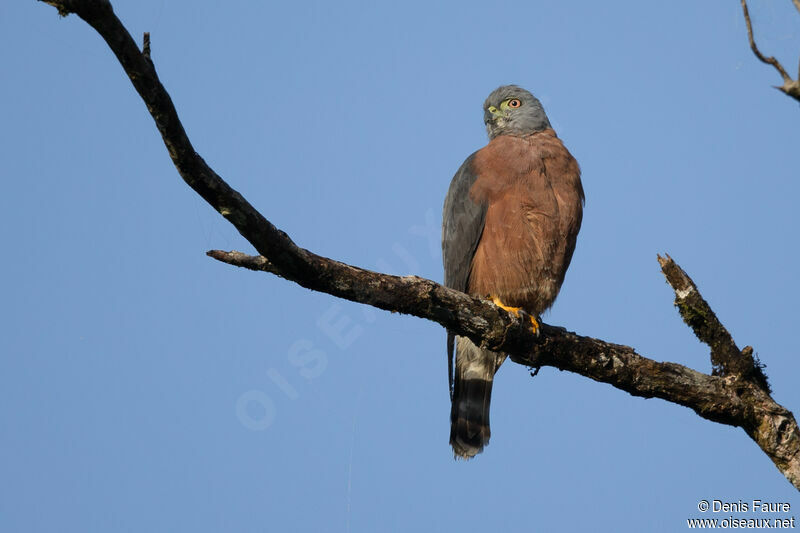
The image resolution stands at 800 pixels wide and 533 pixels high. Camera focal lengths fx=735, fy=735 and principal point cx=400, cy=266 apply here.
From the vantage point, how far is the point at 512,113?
625 centimetres

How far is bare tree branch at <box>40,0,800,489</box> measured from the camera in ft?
10.1

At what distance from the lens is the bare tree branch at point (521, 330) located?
3070mm

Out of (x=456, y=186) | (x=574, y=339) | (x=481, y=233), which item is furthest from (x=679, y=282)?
(x=456, y=186)

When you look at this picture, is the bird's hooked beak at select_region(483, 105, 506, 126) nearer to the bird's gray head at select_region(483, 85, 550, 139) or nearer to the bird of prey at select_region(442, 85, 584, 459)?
the bird's gray head at select_region(483, 85, 550, 139)

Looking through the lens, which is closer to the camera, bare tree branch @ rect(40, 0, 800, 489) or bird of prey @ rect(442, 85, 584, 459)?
bare tree branch @ rect(40, 0, 800, 489)

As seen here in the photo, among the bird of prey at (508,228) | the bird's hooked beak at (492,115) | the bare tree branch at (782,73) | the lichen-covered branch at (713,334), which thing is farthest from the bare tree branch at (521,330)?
the bird's hooked beak at (492,115)

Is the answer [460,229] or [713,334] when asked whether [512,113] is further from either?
[713,334]

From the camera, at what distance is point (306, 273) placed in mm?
3488

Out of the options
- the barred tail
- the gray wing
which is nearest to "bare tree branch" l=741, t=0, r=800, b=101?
the gray wing

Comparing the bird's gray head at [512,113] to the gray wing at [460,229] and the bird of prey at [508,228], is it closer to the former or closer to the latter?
the bird of prey at [508,228]

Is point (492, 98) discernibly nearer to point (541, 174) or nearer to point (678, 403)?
point (541, 174)

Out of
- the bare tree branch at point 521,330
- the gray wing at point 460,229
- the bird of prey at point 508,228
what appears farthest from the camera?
the gray wing at point 460,229

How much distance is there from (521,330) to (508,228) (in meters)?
1.11

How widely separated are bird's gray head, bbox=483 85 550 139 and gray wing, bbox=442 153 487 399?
1.53ft
